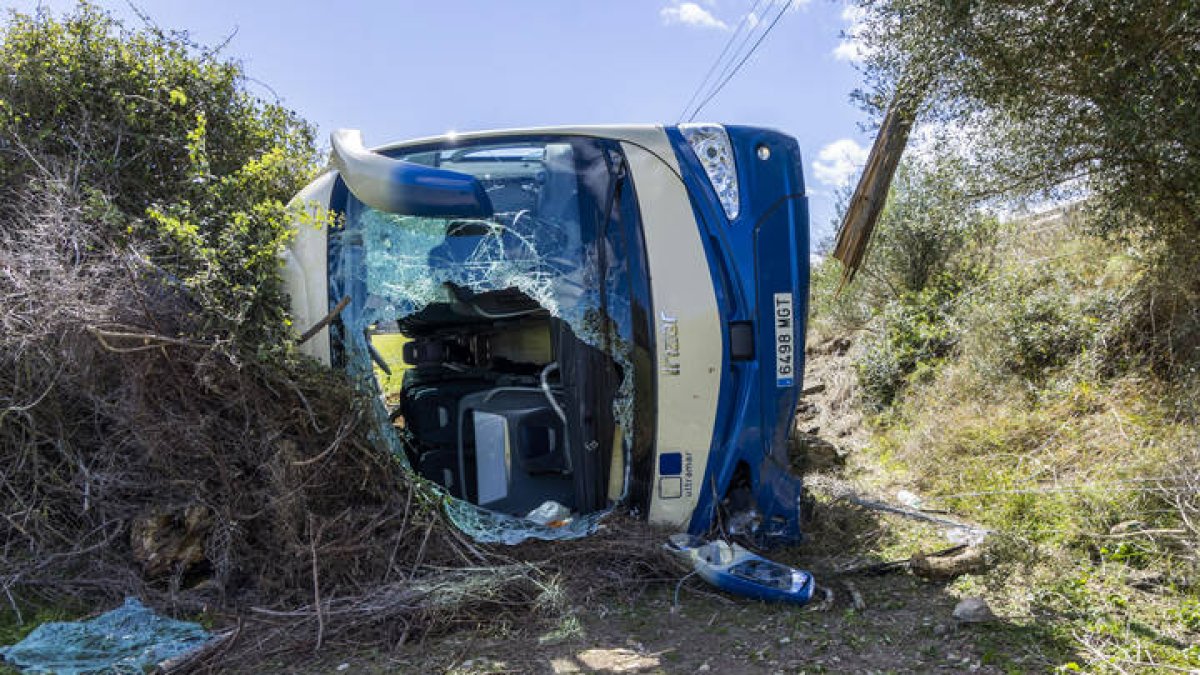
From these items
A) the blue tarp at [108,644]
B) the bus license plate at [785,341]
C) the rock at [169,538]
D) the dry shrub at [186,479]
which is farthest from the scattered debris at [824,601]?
the rock at [169,538]

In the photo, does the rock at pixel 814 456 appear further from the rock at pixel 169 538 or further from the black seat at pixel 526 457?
the rock at pixel 169 538

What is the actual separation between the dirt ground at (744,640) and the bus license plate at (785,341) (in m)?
0.86

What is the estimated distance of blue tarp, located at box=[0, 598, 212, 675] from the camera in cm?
277

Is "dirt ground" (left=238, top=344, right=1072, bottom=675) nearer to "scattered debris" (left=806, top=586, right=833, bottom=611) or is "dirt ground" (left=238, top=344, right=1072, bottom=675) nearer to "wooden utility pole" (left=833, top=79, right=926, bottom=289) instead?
"scattered debris" (left=806, top=586, right=833, bottom=611)

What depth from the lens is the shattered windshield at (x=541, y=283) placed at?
3.75m

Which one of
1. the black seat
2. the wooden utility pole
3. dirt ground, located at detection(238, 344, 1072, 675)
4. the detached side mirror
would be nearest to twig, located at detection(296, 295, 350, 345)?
the detached side mirror

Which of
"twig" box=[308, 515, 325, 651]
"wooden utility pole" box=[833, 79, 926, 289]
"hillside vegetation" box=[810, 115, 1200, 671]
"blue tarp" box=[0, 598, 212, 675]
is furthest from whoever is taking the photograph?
"wooden utility pole" box=[833, 79, 926, 289]

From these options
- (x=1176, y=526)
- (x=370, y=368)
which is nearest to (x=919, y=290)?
(x=1176, y=526)

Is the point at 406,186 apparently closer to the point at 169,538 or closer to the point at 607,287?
the point at 607,287

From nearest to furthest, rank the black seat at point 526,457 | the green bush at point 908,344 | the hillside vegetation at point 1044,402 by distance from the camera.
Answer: the hillside vegetation at point 1044,402 < the black seat at point 526,457 < the green bush at point 908,344

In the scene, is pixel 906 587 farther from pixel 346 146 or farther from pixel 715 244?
pixel 346 146

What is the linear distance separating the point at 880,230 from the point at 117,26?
694 cm

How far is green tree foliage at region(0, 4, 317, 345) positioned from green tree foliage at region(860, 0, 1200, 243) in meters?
4.14

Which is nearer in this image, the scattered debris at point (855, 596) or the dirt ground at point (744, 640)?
the dirt ground at point (744, 640)
